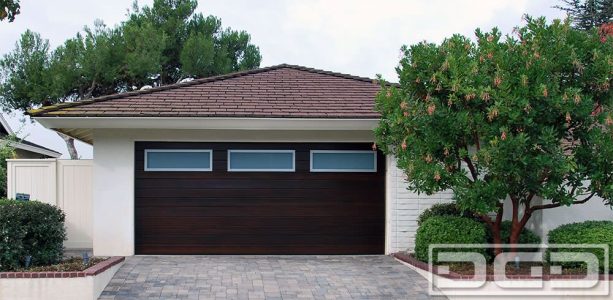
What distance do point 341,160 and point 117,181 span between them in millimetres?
4030

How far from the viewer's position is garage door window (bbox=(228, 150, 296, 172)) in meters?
11.3

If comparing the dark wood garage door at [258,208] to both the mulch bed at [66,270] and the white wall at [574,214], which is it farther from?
the white wall at [574,214]

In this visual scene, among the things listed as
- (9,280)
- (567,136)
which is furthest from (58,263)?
(567,136)

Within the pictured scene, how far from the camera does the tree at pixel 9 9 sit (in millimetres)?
8484

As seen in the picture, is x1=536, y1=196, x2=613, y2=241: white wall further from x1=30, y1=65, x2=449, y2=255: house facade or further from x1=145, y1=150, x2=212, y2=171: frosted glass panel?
x1=145, y1=150, x2=212, y2=171: frosted glass panel

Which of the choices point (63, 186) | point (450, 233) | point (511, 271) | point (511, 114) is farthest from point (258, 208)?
point (511, 114)

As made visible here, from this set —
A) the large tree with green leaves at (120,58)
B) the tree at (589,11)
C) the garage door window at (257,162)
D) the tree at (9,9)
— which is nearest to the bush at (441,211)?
the garage door window at (257,162)

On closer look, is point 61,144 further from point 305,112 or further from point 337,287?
point 337,287

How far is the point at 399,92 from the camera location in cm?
923

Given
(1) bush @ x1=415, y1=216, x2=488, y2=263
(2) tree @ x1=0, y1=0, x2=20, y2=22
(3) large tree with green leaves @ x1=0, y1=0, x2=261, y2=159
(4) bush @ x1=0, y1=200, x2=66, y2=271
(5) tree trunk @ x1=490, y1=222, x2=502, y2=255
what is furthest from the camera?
(3) large tree with green leaves @ x1=0, y1=0, x2=261, y2=159

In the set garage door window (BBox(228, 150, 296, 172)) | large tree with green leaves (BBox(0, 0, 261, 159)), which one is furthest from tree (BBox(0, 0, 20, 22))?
large tree with green leaves (BBox(0, 0, 261, 159))

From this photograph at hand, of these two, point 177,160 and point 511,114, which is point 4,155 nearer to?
point 177,160

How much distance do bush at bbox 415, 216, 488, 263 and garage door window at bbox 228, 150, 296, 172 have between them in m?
2.83

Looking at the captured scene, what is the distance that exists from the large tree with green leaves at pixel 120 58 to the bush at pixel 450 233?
688 inches
